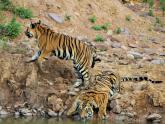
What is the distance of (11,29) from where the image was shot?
55.7 ft

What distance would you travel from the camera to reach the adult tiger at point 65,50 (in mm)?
15336

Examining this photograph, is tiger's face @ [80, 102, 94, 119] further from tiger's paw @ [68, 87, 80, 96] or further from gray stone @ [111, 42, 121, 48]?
gray stone @ [111, 42, 121, 48]

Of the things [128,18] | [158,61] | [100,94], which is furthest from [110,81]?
[128,18]

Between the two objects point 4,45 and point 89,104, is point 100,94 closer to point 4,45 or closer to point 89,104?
point 89,104

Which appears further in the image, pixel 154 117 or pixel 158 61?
pixel 158 61

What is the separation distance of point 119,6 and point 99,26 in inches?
78.5

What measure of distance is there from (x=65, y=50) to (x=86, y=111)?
2.03 meters

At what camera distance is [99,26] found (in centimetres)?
1886

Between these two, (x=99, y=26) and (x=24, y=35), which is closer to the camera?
(x=24, y=35)

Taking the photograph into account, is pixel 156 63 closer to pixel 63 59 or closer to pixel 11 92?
pixel 63 59

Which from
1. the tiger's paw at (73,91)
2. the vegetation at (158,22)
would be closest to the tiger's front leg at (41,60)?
the tiger's paw at (73,91)

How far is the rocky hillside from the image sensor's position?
1454 centimetres

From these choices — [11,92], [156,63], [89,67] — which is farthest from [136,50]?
[11,92]

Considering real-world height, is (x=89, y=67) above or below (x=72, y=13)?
below
